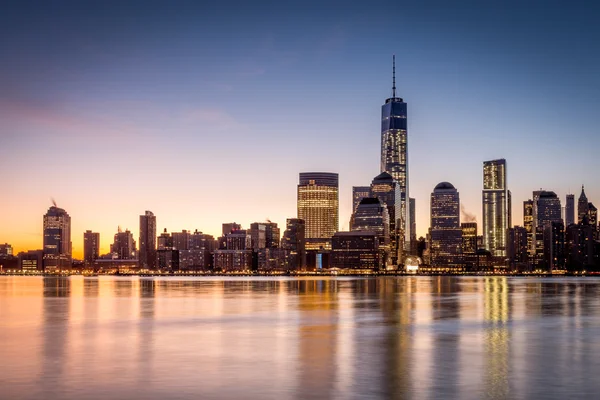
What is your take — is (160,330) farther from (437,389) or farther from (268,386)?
(437,389)

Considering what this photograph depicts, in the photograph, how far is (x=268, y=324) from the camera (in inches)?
2375

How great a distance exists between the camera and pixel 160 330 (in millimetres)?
55531

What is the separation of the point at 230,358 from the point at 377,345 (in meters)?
10.2

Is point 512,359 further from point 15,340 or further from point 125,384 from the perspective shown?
point 15,340

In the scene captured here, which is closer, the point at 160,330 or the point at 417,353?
the point at 417,353

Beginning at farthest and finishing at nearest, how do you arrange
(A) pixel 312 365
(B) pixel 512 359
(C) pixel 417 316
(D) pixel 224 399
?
(C) pixel 417 316, (B) pixel 512 359, (A) pixel 312 365, (D) pixel 224 399

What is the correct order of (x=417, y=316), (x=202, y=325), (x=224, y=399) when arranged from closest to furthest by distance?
(x=224, y=399), (x=202, y=325), (x=417, y=316)

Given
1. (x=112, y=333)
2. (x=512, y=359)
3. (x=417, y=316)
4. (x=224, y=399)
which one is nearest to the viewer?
(x=224, y=399)

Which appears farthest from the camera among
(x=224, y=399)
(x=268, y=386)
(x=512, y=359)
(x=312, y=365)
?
(x=512, y=359)

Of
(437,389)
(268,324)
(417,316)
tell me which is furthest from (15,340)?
(417,316)

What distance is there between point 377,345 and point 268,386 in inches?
616

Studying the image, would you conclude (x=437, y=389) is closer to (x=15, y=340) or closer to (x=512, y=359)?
(x=512, y=359)

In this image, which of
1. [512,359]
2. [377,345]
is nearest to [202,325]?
[377,345]

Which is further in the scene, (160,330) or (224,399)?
(160,330)
